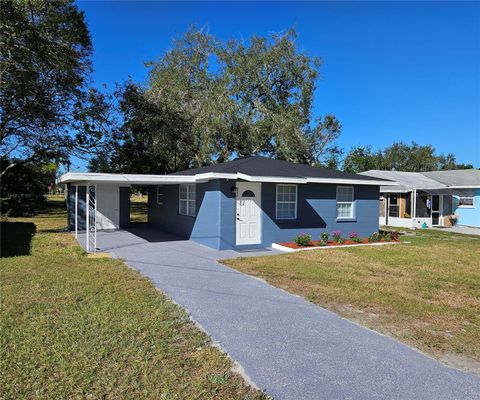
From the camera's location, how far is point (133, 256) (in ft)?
32.9

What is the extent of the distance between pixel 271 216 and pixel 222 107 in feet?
39.1

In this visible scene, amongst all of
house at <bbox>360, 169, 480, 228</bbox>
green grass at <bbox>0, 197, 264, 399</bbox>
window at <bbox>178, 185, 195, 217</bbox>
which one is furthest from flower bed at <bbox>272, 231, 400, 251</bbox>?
house at <bbox>360, 169, 480, 228</bbox>

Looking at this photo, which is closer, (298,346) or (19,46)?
(298,346)

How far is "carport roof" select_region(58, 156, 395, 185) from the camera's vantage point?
1096cm

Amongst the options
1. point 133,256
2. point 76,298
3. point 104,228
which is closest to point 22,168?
point 104,228

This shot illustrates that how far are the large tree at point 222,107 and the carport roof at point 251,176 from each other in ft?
28.0

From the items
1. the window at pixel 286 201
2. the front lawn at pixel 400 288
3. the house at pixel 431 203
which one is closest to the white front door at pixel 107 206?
the window at pixel 286 201

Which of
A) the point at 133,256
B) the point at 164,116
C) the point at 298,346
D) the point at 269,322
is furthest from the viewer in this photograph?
the point at 164,116

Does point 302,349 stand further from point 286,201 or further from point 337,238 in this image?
point 337,238

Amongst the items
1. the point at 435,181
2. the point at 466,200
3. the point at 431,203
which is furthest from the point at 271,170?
the point at 435,181

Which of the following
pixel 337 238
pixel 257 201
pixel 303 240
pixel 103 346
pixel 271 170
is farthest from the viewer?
pixel 337 238

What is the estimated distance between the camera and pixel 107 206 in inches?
688

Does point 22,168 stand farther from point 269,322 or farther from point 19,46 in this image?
point 269,322

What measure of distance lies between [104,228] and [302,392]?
1564 centimetres
